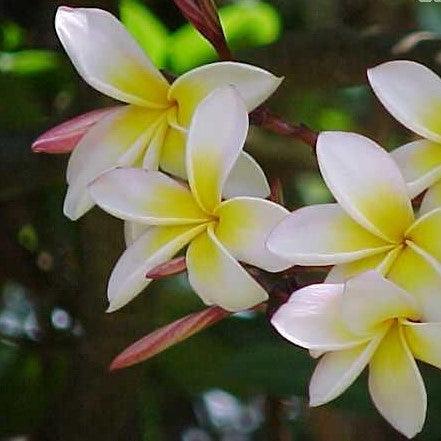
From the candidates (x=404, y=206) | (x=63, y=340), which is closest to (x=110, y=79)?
(x=404, y=206)

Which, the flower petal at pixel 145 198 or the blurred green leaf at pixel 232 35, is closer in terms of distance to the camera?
the flower petal at pixel 145 198

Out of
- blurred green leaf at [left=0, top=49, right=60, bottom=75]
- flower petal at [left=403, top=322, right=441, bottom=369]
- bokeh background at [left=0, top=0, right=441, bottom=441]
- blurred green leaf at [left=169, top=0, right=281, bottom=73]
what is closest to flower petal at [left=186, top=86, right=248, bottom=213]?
flower petal at [left=403, top=322, right=441, bottom=369]

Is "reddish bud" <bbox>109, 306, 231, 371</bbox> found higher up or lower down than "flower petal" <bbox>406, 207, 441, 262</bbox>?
lower down

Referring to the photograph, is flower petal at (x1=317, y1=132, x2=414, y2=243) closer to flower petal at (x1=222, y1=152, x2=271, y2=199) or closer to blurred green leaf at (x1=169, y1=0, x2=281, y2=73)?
flower petal at (x1=222, y1=152, x2=271, y2=199)

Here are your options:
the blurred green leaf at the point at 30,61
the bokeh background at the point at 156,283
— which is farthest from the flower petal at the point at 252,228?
the blurred green leaf at the point at 30,61

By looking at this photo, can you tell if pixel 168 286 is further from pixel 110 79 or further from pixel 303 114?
pixel 110 79

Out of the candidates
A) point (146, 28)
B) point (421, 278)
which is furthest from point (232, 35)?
point (421, 278)

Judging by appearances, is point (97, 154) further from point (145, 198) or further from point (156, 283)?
point (156, 283)

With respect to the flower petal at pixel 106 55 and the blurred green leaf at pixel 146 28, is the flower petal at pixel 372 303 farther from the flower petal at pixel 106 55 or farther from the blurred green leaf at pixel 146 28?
the blurred green leaf at pixel 146 28
